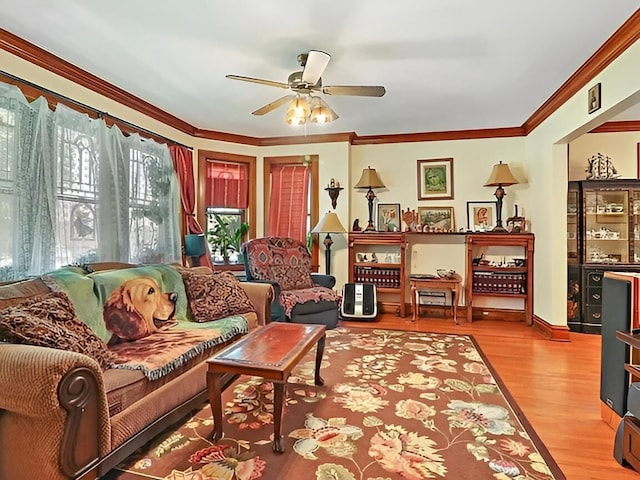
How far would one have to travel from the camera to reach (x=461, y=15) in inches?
94.5

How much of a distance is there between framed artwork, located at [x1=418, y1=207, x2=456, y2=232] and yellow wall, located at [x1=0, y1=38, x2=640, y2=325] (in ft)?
0.33

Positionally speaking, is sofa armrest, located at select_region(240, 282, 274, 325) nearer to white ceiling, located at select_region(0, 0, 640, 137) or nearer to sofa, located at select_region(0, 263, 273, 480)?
sofa, located at select_region(0, 263, 273, 480)

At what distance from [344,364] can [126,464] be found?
186 centimetres

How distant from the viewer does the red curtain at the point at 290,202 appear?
548 centimetres

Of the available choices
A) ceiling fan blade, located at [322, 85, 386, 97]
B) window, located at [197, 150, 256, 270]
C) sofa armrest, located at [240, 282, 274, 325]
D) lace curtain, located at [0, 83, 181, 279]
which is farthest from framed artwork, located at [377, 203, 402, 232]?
lace curtain, located at [0, 83, 181, 279]

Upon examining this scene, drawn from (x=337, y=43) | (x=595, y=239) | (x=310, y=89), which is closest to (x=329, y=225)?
(x=310, y=89)

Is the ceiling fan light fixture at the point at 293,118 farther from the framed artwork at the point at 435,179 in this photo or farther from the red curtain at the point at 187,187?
the framed artwork at the point at 435,179

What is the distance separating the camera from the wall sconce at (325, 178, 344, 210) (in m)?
5.27

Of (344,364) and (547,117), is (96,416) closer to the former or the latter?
(344,364)

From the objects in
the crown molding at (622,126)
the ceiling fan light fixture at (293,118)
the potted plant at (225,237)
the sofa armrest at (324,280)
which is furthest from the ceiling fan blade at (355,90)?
the crown molding at (622,126)

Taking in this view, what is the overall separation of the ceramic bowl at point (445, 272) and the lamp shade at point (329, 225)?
144 centimetres

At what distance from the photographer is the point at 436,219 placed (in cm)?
531

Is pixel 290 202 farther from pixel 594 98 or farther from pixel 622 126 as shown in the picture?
pixel 622 126

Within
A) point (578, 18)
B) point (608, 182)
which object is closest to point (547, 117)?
point (608, 182)
